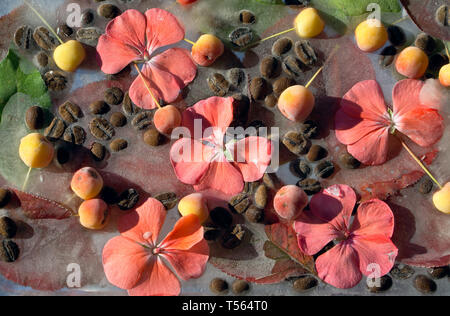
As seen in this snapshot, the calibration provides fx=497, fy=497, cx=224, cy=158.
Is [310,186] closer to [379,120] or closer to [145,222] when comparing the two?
[379,120]

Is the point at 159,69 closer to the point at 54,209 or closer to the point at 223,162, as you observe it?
the point at 223,162

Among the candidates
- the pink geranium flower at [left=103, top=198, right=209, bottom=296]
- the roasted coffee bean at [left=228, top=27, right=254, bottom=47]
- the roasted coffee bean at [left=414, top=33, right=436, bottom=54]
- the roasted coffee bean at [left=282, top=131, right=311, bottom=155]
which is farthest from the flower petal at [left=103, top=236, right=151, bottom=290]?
the roasted coffee bean at [left=414, top=33, right=436, bottom=54]

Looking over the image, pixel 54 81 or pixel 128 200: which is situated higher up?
pixel 54 81

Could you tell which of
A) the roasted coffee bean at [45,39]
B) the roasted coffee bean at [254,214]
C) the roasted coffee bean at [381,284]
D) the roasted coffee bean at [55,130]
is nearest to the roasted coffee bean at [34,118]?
the roasted coffee bean at [55,130]

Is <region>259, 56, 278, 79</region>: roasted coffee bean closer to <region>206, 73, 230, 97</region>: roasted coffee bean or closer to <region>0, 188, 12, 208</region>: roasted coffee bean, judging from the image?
<region>206, 73, 230, 97</region>: roasted coffee bean

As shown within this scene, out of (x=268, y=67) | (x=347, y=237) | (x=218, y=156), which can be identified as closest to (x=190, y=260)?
(x=218, y=156)

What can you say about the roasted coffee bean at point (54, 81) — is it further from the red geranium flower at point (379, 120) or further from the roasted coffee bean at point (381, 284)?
the roasted coffee bean at point (381, 284)
